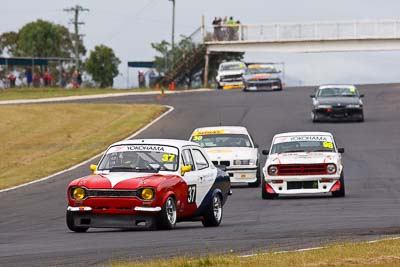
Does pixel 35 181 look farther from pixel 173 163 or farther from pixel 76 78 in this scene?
pixel 76 78

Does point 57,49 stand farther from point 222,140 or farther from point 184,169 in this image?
point 184,169

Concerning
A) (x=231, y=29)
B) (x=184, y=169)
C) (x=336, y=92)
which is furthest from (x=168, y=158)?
(x=231, y=29)

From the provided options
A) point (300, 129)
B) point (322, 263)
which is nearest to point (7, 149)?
point (300, 129)

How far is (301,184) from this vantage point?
25484 millimetres

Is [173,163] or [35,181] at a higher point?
[173,163]

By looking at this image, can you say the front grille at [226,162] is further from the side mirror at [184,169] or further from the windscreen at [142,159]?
the side mirror at [184,169]

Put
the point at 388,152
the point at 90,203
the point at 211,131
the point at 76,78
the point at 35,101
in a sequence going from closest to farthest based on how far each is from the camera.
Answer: the point at 90,203 < the point at 211,131 < the point at 388,152 < the point at 35,101 < the point at 76,78

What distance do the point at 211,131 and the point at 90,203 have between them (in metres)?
14.1

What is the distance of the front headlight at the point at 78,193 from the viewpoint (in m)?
17.4

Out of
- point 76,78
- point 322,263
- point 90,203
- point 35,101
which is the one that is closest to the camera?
point 322,263

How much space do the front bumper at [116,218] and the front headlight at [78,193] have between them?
6.5 inches

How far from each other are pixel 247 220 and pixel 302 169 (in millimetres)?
5710

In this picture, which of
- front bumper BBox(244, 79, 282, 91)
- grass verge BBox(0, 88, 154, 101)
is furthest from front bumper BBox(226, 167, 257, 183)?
grass verge BBox(0, 88, 154, 101)

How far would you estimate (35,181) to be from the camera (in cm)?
3134
